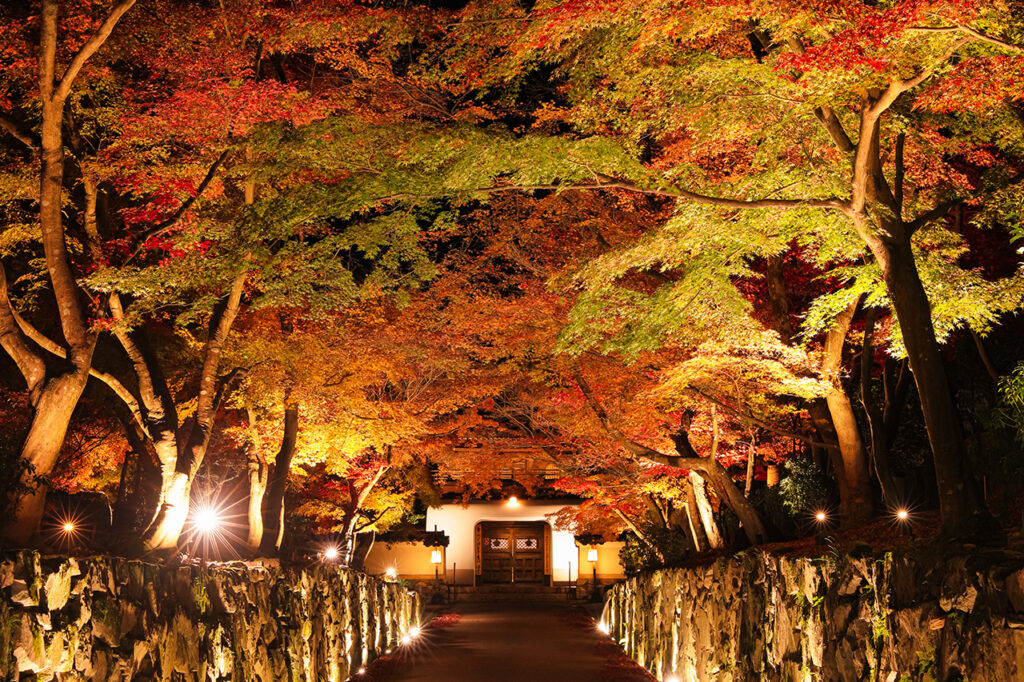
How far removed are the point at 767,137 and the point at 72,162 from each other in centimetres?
966

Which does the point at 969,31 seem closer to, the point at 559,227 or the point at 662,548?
the point at 559,227

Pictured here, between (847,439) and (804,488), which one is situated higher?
(847,439)

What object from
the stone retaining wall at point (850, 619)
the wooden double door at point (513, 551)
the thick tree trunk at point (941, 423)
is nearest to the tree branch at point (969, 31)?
the thick tree trunk at point (941, 423)

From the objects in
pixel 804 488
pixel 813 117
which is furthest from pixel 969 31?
pixel 804 488

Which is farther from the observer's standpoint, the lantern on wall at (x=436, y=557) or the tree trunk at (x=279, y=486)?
the lantern on wall at (x=436, y=557)

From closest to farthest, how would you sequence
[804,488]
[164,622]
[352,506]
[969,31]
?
[969,31] → [164,622] → [804,488] → [352,506]

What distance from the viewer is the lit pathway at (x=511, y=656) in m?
16.4

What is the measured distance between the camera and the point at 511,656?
19.4 meters

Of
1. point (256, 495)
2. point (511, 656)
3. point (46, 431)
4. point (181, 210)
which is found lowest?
point (511, 656)

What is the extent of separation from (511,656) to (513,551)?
28.1 m

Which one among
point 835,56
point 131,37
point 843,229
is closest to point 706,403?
point 843,229

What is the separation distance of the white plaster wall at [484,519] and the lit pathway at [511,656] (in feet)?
46.6

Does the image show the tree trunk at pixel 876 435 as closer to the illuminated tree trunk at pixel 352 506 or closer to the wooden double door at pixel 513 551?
the illuminated tree trunk at pixel 352 506

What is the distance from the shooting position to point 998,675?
18.5ft
